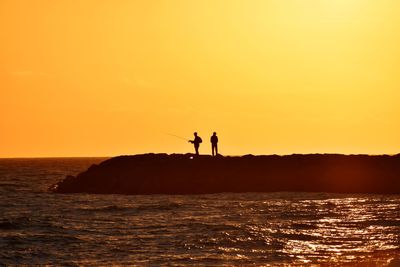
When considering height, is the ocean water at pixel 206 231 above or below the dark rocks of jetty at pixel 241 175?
below

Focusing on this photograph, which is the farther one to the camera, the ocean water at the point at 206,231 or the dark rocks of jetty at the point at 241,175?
the dark rocks of jetty at the point at 241,175

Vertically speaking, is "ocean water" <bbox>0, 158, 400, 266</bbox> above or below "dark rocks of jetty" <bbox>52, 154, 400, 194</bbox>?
below

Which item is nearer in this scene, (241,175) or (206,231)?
(206,231)

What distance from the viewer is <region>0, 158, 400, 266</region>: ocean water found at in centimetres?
2980

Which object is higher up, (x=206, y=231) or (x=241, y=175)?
(x=241, y=175)

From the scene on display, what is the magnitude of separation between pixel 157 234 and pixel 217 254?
5.96m

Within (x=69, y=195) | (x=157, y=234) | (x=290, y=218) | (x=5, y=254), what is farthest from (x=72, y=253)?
(x=69, y=195)

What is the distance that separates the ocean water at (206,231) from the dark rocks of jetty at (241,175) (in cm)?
484

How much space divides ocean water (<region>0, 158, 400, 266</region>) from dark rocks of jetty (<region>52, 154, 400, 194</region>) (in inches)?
190

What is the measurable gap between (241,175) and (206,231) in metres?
25.5

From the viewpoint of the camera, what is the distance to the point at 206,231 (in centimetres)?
3656

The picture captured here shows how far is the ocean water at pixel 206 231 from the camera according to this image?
29.8m

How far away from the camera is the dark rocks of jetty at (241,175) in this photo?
60438 millimetres

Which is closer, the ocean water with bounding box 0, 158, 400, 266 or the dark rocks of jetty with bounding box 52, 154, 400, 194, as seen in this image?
the ocean water with bounding box 0, 158, 400, 266
